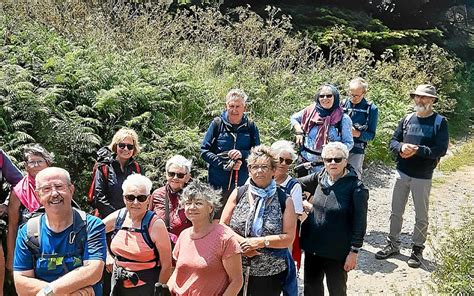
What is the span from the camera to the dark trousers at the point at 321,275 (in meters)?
4.65

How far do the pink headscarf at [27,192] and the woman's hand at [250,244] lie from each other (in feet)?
6.03

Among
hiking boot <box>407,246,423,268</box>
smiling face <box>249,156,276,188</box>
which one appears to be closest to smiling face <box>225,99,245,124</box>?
smiling face <box>249,156,276,188</box>

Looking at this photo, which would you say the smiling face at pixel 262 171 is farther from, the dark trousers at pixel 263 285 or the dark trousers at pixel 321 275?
the dark trousers at pixel 321 275

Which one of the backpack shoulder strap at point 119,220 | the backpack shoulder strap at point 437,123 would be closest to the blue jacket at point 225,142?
the backpack shoulder strap at point 119,220

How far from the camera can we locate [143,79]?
8.57m

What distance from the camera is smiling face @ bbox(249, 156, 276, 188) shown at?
4156 millimetres

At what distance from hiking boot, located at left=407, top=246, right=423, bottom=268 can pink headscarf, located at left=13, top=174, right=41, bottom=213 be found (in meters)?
4.45

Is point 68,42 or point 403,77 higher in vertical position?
point 68,42

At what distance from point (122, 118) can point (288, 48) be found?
514 cm

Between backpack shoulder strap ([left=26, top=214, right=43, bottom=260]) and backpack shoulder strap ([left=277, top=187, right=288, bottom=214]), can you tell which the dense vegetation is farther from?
backpack shoulder strap ([left=277, top=187, right=288, bottom=214])

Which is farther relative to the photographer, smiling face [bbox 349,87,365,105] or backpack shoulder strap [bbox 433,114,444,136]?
smiling face [bbox 349,87,365,105]

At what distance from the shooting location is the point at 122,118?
7.62 meters

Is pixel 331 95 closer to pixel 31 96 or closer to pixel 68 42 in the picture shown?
pixel 31 96

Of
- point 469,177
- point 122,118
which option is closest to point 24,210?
point 122,118
